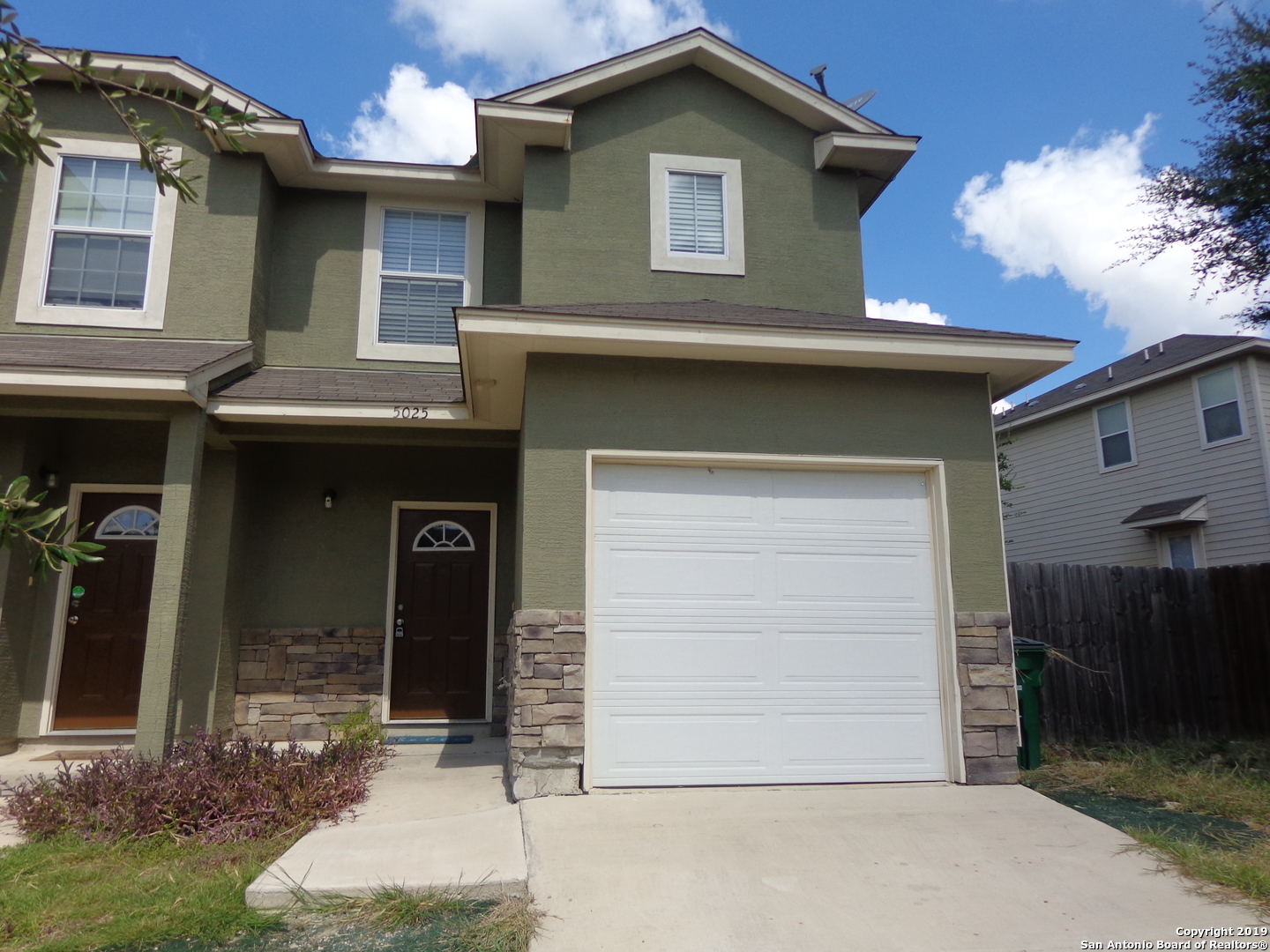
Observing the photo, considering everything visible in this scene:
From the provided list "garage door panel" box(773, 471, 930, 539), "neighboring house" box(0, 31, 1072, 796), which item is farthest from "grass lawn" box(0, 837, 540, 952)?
"garage door panel" box(773, 471, 930, 539)

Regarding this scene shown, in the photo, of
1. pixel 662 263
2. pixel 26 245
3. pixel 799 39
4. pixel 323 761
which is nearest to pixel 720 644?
pixel 323 761

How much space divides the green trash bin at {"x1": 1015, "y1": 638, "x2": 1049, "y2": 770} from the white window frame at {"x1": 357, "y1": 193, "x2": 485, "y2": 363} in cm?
574

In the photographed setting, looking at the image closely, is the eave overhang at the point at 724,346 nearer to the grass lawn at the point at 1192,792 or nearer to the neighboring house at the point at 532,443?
the neighboring house at the point at 532,443

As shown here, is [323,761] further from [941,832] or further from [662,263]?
[662,263]

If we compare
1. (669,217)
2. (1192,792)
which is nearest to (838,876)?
(1192,792)

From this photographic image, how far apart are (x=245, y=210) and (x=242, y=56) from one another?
1.45 metres

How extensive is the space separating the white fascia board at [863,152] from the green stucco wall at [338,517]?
4.44 metres

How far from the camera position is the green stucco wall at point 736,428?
567 cm

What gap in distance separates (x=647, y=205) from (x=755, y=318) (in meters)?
2.42

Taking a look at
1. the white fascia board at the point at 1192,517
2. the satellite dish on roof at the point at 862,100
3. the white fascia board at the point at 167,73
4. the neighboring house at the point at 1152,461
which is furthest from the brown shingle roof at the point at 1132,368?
the white fascia board at the point at 167,73

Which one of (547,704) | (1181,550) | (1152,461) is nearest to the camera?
(547,704)

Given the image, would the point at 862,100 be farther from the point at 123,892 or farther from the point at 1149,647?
the point at 123,892

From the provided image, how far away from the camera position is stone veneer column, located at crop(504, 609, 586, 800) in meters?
5.35

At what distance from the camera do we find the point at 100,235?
7797 mm
